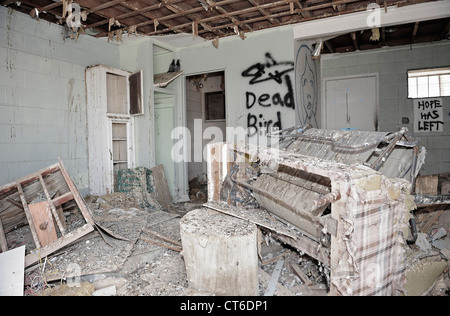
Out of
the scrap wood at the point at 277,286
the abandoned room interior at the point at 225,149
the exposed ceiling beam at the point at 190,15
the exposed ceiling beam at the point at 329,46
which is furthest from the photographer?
the exposed ceiling beam at the point at 329,46

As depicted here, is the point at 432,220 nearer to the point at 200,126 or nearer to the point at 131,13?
the point at 131,13

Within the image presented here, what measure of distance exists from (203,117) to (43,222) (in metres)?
5.63

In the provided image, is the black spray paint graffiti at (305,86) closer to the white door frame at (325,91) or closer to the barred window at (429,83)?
the white door frame at (325,91)

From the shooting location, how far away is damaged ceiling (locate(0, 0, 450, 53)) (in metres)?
4.36

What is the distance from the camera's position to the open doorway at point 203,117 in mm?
7751

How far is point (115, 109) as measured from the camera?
5613mm

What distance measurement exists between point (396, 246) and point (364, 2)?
3982 mm

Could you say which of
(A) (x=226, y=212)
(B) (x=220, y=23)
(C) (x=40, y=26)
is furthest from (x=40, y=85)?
(A) (x=226, y=212)

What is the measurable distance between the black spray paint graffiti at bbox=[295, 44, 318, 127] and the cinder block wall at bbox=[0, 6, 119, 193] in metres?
3.88

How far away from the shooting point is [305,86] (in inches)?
220

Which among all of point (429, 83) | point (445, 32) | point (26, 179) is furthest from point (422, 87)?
point (26, 179)

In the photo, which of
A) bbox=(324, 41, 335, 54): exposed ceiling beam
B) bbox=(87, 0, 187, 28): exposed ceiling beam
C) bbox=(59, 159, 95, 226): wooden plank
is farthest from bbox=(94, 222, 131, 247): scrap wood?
bbox=(324, 41, 335, 54): exposed ceiling beam

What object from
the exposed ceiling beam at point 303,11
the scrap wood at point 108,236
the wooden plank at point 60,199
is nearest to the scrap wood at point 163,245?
the scrap wood at point 108,236

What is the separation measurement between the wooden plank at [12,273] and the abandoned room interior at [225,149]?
0.04 ft
